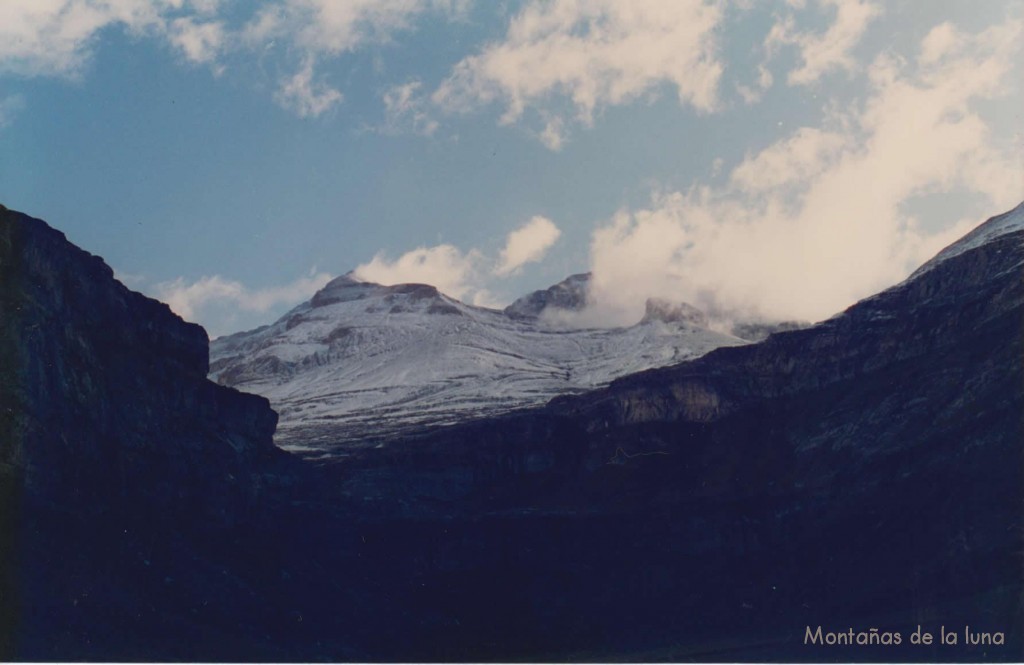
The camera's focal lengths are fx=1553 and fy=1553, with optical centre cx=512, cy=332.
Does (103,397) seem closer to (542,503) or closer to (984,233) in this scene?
(542,503)

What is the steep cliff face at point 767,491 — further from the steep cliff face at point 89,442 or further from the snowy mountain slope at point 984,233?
the steep cliff face at point 89,442

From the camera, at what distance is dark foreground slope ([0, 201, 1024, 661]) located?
12325cm

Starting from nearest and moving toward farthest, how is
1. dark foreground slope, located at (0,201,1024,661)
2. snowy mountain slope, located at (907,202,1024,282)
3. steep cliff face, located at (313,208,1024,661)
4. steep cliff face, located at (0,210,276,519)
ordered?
steep cliff face, located at (0,210,276,519) < dark foreground slope, located at (0,201,1024,661) < steep cliff face, located at (313,208,1024,661) < snowy mountain slope, located at (907,202,1024,282)

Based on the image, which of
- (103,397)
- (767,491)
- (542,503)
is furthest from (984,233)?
(103,397)

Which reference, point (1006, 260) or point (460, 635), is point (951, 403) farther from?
point (460, 635)

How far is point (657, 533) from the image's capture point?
514 feet

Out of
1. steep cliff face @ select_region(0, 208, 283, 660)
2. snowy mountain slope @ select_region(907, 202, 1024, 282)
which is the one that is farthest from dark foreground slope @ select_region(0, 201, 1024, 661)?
snowy mountain slope @ select_region(907, 202, 1024, 282)

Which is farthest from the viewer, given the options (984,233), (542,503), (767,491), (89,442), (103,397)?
(984,233)

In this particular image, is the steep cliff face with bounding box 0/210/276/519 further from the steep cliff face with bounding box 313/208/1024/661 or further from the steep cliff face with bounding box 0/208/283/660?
the steep cliff face with bounding box 313/208/1024/661

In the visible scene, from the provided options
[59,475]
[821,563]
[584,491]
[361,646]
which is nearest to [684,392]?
[584,491]

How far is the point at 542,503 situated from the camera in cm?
16562

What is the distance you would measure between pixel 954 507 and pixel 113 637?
71.8 meters

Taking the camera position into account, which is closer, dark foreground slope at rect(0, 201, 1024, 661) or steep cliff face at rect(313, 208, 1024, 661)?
dark foreground slope at rect(0, 201, 1024, 661)

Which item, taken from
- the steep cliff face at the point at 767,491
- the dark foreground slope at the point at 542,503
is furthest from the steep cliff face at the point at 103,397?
the steep cliff face at the point at 767,491
